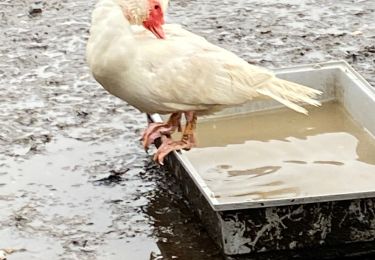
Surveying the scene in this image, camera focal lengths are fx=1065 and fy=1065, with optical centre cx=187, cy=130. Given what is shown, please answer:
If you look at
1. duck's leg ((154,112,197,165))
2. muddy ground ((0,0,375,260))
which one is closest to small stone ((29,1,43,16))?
muddy ground ((0,0,375,260))

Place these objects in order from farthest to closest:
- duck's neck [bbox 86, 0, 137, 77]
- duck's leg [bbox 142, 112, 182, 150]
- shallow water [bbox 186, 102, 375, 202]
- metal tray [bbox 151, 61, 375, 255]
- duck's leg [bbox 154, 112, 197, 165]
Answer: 1. duck's leg [bbox 142, 112, 182, 150]
2. duck's leg [bbox 154, 112, 197, 165]
3. shallow water [bbox 186, 102, 375, 202]
4. duck's neck [bbox 86, 0, 137, 77]
5. metal tray [bbox 151, 61, 375, 255]

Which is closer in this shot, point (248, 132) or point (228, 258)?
point (228, 258)

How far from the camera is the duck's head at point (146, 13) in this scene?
4.21 m

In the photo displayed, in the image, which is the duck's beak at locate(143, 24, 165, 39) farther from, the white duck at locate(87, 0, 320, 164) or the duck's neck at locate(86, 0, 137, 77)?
the duck's neck at locate(86, 0, 137, 77)

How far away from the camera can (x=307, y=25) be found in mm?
6578

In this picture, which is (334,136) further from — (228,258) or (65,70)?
(65,70)

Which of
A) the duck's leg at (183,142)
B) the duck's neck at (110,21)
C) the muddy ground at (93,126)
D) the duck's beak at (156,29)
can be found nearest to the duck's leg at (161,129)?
the duck's leg at (183,142)

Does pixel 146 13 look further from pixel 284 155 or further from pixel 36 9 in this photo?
pixel 36 9

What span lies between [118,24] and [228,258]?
102 centimetres

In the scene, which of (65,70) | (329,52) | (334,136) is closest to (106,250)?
A: (334,136)

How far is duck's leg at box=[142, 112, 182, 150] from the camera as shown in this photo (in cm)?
450

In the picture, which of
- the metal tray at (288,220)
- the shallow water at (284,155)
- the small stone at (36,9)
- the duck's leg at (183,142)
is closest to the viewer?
the metal tray at (288,220)

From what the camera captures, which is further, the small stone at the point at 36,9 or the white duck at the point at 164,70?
the small stone at the point at 36,9

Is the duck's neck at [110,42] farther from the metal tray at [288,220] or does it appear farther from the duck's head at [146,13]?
the metal tray at [288,220]
